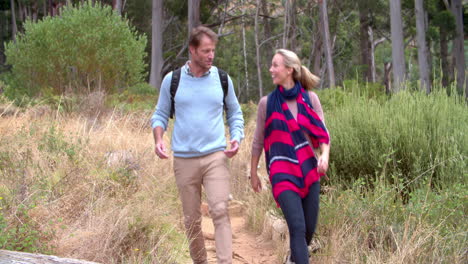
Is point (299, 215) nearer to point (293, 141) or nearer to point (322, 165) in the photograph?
point (322, 165)

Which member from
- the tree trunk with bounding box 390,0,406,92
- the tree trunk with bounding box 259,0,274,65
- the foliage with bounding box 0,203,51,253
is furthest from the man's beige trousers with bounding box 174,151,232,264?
the tree trunk with bounding box 259,0,274,65

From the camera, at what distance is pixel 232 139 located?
4465 millimetres

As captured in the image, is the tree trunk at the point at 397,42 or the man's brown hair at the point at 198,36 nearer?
the man's brown hair at the point at 198,36

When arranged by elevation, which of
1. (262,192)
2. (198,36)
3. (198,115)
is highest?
(198,36)

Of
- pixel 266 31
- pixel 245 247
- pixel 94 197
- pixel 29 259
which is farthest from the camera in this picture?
pixel 266 31

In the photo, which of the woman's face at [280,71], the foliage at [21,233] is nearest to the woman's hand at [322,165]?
the woman's face at [280,71]

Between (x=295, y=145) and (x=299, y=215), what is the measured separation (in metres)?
0.44

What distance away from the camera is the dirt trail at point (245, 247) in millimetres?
5887

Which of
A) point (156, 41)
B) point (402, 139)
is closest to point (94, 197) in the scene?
point (402, 139)

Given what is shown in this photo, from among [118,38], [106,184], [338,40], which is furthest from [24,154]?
[338,40]

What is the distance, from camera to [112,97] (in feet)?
46.4

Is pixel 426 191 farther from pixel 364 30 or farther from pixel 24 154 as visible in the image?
pixel 364 30

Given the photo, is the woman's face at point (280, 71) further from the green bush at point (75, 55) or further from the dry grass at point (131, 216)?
the green bush at point (75, 55)

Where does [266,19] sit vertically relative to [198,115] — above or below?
above
